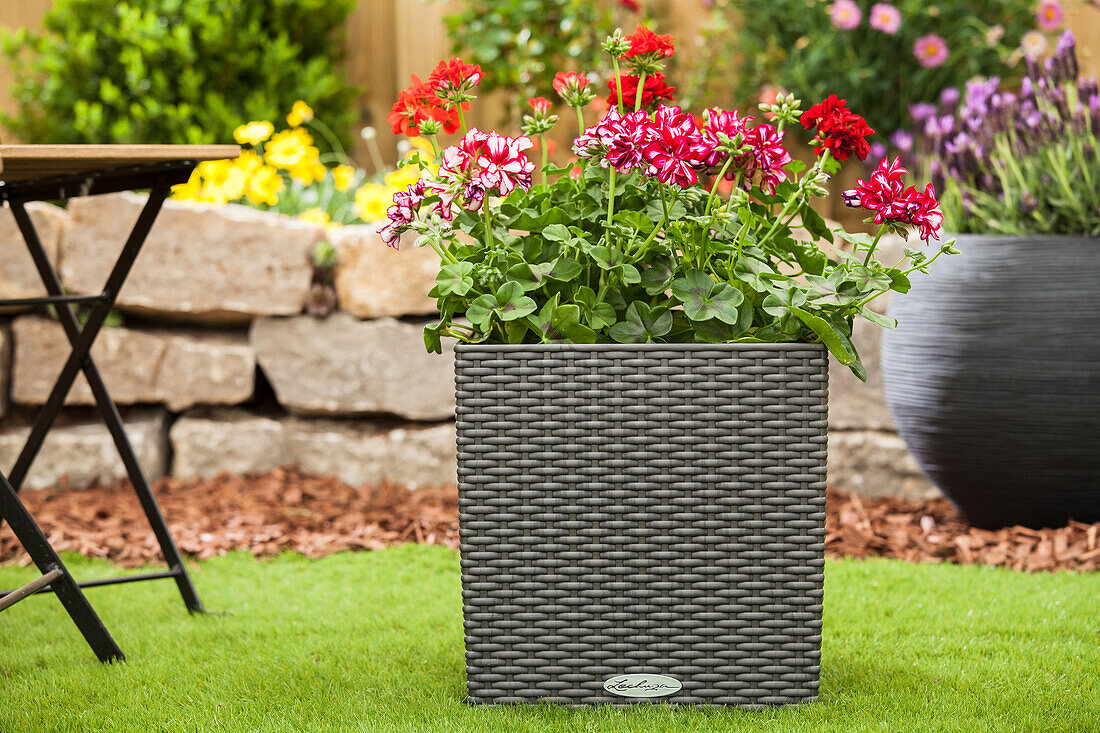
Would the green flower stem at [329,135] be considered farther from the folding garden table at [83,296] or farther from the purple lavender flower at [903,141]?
the purple lavender flower at [903,141]

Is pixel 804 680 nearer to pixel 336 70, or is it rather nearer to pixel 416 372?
pixel 416 372

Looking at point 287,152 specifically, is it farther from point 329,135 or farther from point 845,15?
point 845,15

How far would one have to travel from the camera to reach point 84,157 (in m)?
1.49

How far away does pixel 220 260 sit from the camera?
303cm

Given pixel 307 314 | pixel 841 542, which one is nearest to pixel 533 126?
pixel 841 542

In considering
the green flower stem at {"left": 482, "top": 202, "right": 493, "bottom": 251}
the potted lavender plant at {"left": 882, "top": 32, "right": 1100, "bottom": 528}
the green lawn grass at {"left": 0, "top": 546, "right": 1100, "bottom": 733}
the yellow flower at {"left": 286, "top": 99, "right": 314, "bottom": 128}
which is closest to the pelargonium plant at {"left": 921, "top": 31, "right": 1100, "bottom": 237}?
the potted lavender plant at {"left": 882, "top": 32, "right": 1100, "bottom": 528}

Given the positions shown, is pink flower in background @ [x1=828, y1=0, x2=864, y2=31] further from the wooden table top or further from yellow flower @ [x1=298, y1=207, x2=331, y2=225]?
the wooden table top

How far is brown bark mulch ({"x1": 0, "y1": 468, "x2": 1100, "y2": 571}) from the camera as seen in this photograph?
2.45 m

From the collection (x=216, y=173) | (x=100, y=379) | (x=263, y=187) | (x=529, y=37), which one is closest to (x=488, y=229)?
(x=100, y=379)

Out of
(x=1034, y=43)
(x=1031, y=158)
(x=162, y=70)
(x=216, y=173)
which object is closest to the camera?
(x=1031, y=158)

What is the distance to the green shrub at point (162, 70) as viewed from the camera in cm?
351

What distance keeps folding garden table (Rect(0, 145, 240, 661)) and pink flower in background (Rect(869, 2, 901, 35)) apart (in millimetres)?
2650

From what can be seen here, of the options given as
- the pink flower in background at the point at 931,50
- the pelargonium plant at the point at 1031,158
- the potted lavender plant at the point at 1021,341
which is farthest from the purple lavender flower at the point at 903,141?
the potted lavender plant at the point at 1021,341

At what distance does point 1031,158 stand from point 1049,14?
137cm
